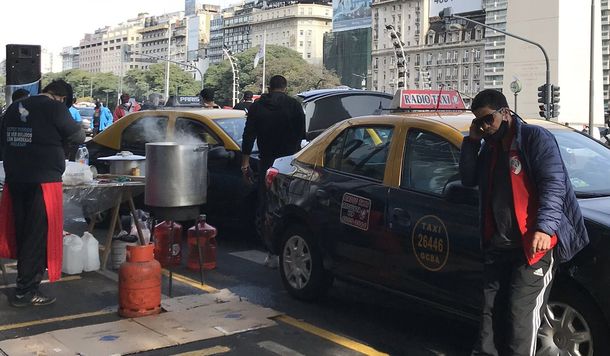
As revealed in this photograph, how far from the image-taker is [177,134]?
8.67 meters

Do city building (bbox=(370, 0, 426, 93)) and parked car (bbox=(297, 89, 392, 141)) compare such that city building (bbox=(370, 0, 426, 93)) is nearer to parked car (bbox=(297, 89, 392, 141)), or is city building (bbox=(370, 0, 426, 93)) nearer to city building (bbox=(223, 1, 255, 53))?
city building (bbox=(223, 1, 255, 53))

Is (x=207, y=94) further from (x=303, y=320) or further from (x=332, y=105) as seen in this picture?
(x=303, y=320)

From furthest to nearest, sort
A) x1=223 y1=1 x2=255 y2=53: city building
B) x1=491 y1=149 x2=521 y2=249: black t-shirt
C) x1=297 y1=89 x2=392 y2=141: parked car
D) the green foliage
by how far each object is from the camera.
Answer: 1. x1=223 y1=1 x2=255 y2=53: city building
2. the green foliage
3. x1=297 y1=89 x2=392 y2=141: parked car
4. x1=491 y1=149 x2=521 y2=249: black t-shirt

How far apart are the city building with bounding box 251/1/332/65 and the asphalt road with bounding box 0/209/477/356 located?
5944 inches

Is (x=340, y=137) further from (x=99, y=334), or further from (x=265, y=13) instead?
(x=265, y=13)

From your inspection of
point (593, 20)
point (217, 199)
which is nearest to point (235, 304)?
point (217, 199)

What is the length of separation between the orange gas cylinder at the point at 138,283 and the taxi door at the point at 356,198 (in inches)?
54.5

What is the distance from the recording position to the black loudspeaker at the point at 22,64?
9.95 m

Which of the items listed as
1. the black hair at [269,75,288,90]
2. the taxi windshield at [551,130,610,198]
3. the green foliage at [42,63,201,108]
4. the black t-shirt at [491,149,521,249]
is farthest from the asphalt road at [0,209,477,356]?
the green foliage at [42,63,201,108]

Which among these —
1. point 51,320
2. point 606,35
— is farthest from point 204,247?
point 606,35

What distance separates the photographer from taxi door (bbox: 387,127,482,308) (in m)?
4.21

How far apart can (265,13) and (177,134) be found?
528ft

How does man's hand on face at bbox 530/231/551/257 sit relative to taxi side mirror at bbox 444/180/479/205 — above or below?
below

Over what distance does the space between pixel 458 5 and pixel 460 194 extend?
418 ft
